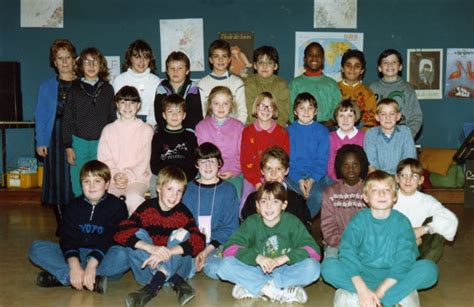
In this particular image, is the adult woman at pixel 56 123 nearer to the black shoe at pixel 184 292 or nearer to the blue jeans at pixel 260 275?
the black shoe at pixel 184 292

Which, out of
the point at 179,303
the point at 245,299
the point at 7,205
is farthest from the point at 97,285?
the point at 7,205

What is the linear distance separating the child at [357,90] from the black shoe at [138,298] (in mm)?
2434

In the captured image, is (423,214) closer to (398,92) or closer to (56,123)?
(398,92)

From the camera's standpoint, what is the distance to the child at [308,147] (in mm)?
4516

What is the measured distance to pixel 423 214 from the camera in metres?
3.91

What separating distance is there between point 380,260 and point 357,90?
2.09m

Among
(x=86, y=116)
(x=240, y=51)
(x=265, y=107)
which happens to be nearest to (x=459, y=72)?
(x=240, y=51)

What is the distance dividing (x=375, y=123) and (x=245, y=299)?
2.11 m

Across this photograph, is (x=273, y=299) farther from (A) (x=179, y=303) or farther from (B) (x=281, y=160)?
(B) (x=281, y=160)

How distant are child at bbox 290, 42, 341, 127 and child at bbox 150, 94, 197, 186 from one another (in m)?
1.04

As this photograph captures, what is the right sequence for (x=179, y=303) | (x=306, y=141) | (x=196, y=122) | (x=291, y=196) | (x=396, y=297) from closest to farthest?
(x=396, y=297)
(x=179, y=303)
(x=291, y=196)
(x=306, y=141)
(x=196, y=122)

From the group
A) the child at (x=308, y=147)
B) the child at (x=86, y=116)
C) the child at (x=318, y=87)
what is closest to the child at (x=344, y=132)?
the child at (x=308, y=147)

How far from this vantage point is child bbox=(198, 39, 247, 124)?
194 inches

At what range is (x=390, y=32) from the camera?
6809mm
